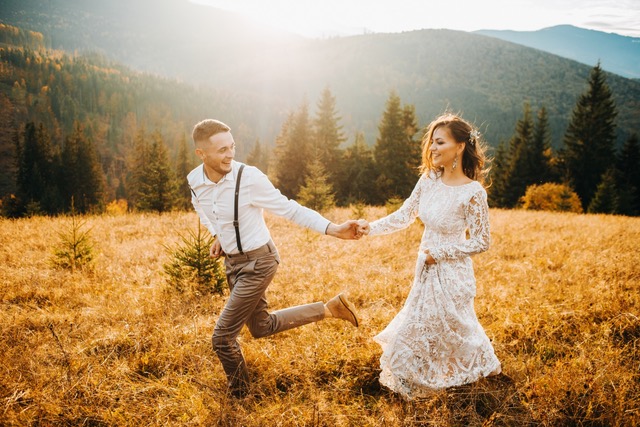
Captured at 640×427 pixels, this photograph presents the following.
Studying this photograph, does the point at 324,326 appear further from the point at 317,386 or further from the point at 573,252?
the point at 573,252

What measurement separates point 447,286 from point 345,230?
3.80ft

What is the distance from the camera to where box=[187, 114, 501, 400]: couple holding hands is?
324cm

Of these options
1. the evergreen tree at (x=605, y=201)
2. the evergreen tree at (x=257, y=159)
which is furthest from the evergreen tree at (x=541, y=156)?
the evergreen tree at (x=257, y=159)

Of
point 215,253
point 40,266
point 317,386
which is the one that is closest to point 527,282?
point 317,386

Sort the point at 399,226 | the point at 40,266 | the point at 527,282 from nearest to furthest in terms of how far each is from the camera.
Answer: the point at 399,226, the point at 527,282, the point at 40,266

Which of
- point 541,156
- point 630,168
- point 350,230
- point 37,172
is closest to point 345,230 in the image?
point 350,230

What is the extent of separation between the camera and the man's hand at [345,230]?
3.69 m

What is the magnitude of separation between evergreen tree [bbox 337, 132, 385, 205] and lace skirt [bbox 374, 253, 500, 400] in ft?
95.6

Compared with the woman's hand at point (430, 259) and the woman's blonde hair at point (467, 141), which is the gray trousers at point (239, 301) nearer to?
the woman's hand at point (430, 259)

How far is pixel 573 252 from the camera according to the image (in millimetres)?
7535

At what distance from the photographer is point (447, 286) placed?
130 inches

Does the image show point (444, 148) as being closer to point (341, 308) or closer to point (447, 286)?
point (447, 286)

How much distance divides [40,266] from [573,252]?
11149 mm

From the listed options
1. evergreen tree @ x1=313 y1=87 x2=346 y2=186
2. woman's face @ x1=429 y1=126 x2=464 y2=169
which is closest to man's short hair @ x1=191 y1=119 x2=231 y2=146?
woman's face @ x1=429 y1=126 x2=464 y2=169
